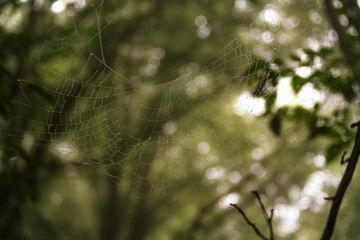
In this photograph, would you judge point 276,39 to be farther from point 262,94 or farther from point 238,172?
point 238,172

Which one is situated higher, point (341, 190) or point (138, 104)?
point (138, 104)

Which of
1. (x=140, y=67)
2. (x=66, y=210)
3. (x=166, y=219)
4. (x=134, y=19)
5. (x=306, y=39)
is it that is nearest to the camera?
(x=306, y=39)

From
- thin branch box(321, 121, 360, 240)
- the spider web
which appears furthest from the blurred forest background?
thin branch box(321, 121, 360, 240)

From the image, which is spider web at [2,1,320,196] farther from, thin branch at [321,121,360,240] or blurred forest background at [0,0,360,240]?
thin branch at [321,121,360,240]

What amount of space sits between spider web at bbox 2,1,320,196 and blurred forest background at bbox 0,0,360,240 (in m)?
0.03

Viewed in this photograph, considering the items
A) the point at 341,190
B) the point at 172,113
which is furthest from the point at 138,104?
the point at 341,190

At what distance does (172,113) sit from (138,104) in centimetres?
123

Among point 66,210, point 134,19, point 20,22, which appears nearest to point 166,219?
point 66,210

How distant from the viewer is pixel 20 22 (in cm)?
376

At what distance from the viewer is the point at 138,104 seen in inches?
165

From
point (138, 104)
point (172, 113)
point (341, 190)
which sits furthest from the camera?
point (172, 113)

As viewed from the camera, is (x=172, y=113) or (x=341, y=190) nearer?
(x=341, y=190)

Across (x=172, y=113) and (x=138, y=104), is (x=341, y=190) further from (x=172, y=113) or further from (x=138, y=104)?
(x=172, y=113)

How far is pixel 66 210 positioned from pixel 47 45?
782cm
